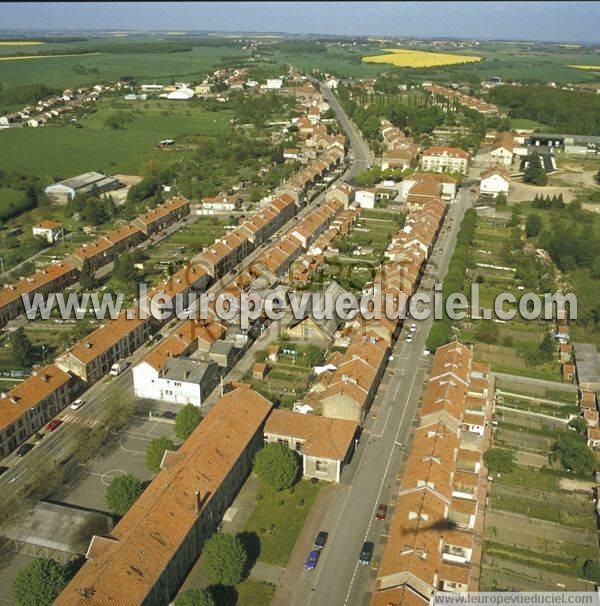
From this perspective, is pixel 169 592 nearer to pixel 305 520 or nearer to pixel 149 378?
pixel 305 520

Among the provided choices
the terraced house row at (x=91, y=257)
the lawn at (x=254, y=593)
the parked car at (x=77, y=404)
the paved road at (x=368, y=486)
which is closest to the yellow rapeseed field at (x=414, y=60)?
the terraced house row at (x=91, y=257)

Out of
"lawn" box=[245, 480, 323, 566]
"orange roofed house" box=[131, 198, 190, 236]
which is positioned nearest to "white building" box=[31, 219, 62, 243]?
"orange roofed house" box=[131, 198, 190, 236]

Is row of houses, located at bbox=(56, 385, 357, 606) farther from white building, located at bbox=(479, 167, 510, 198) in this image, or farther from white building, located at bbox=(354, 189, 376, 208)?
white building, located at bbox=(479, 167, 510, 198)

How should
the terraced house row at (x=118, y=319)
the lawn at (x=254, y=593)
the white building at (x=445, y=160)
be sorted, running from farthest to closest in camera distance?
1. the white building at (x=445, y=160)
2. the terraced house row at (x=118, y=319)
3. the lawn at (x=254, y=593)

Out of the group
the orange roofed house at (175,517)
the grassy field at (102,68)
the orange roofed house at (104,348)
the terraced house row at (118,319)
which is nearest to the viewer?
the orange roofed house at (175,517)

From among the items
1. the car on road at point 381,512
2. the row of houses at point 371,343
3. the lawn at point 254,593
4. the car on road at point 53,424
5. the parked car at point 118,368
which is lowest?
the lawn at point 254,593

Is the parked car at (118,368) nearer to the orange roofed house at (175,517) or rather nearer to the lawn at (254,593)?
the orange roofed house at (175,517)

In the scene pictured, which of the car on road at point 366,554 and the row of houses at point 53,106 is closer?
the car on road at point 366,554
